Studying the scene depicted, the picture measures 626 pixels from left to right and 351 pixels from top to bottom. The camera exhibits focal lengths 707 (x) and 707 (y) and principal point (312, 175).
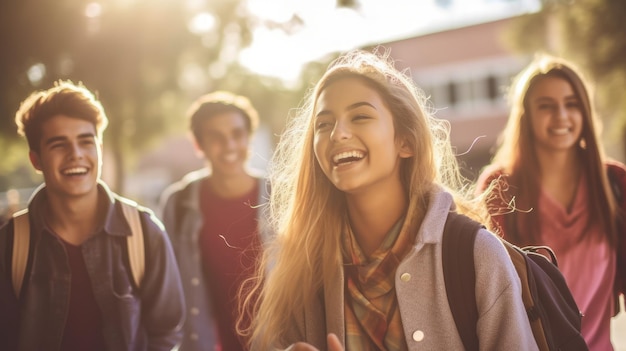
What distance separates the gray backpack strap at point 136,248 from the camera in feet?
10.8

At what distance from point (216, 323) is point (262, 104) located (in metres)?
12.6

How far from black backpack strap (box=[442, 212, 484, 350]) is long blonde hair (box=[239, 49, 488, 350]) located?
241 millimetres

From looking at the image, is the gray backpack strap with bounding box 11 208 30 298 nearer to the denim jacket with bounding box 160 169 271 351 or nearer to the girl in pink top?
the denim jacket with bounding box 160 169 271 351

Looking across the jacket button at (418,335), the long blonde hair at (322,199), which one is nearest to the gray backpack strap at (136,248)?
the long blonde hair at (322,199)

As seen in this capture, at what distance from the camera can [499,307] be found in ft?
7.82

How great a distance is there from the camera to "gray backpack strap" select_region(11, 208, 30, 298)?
10.2ft

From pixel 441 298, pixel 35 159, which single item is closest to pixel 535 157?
pixel 441 298

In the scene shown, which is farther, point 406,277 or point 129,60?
point 129,60

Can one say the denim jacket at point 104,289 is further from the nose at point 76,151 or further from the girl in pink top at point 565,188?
the girl in pink top at point 565,188

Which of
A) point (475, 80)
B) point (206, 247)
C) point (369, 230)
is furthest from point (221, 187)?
point (475, 80)

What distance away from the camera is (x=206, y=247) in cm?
515

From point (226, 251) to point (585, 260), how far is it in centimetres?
248

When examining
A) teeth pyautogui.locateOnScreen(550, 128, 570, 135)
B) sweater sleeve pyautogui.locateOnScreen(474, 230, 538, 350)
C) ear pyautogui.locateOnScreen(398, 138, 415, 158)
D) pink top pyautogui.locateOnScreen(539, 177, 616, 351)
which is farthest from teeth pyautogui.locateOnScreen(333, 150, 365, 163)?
teeth pyautogui.locateOnScreen(550, 128, 570, 135)

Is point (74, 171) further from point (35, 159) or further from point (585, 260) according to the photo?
point (585, 260)
